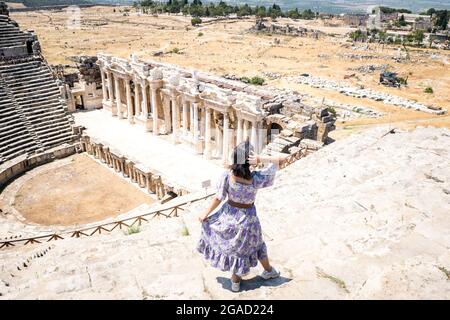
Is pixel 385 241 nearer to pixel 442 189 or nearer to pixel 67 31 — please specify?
pixel 442 189

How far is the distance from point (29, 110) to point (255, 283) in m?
28.0

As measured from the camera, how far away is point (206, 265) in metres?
8.60

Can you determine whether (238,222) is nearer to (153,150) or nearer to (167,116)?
(153,150)

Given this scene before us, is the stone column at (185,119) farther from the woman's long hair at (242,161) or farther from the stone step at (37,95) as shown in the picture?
the woman's long hair at (242,161)

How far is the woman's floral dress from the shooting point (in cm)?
709

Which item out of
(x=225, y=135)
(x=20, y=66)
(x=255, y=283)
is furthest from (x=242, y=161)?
(x=20, y=66)

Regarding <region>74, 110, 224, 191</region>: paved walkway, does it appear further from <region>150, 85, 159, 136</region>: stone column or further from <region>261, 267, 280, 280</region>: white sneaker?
<region>261, 267, 280, 280</region>: white sneaker

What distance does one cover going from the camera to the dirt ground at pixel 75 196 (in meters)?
22.2

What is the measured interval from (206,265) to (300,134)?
566 inches

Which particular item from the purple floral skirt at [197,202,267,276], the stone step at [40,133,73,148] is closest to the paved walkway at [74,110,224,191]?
the stone step at [40,133,73,148]

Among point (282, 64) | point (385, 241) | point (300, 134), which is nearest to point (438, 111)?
point (300, 134)

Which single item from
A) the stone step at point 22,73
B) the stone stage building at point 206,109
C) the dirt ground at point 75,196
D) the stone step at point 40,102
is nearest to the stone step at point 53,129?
the stone step at point 40,102

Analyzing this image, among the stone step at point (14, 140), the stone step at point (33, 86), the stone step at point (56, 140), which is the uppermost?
the stone step at point (33, 86)

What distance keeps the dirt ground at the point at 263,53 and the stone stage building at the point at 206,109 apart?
8.82 m
